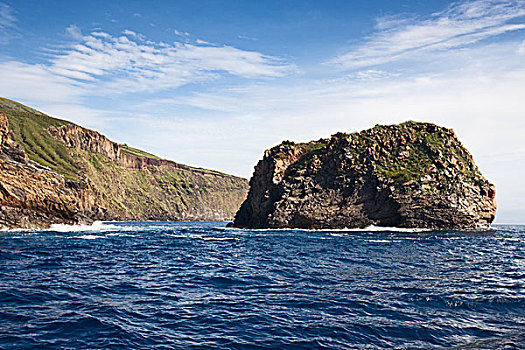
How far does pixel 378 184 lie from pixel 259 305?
87191 mm

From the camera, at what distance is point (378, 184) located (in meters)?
98.4

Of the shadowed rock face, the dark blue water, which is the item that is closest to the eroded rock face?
the dark blue water

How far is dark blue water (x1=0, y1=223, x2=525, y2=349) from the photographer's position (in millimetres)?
12227

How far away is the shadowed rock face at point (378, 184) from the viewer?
9438 cm

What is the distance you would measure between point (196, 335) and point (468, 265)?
24.1 metres

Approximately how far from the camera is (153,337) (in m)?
12.3

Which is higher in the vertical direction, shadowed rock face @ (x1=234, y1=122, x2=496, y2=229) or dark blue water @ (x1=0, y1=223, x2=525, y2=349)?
shadowed rock face @ (x1=234, y1=122, x2=496, y2=229)

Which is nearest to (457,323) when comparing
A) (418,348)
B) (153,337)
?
(418,348)

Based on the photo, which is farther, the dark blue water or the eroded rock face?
the eroded rock face

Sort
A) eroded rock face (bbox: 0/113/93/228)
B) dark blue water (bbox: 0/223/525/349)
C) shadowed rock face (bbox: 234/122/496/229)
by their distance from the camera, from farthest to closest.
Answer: shadowed rock face (bbox: 234/122/496/229) < eroded rock face (bbox: 0/113/93/228) < dark blue water (bbox: 0/223/525/349)

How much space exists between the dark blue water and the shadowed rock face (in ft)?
226

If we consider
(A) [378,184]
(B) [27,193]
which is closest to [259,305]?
(B) [27,193]

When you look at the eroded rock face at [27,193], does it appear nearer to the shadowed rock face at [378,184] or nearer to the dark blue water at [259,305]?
the dark blue water at [259,305]

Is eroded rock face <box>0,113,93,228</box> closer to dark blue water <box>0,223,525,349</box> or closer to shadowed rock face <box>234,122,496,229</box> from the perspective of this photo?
dark blue water <box>0,223,525,349</box>
